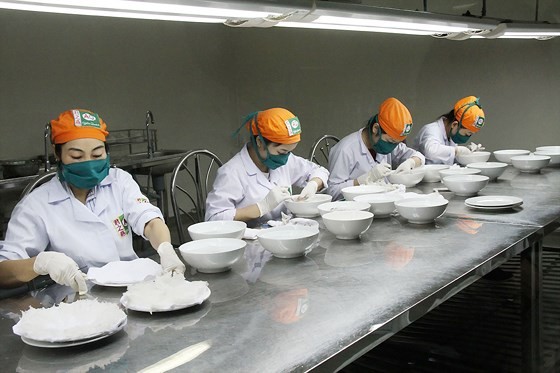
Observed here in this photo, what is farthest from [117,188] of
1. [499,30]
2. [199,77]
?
[199,77]

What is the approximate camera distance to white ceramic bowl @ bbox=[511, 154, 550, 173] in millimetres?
3502

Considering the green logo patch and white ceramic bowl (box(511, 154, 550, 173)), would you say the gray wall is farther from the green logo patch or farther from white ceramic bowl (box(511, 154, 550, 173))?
the green logo patch

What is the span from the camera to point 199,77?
245 inches

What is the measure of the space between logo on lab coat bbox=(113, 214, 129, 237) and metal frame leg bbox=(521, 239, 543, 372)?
1.63 meters

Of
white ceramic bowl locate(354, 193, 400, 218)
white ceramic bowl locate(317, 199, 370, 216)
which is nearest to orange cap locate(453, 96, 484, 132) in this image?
white ceramic bowl locate(354, 193, 400, 218)

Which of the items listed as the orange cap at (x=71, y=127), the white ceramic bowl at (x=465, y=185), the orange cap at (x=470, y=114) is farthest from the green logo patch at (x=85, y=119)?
the orange cap at (x=470, y=114)

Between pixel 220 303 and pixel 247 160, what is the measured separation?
4.71ft

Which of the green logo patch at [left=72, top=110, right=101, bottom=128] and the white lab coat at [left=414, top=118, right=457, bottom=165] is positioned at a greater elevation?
the green logo patch at [left=72, top=110, right=101, bottom=128]

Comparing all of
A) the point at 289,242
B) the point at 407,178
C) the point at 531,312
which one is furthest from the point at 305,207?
the point at 531,312

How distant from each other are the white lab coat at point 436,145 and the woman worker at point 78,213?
2.54 meters

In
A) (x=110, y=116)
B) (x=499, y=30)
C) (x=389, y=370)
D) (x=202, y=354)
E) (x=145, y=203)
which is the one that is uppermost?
(x=499, y=30)

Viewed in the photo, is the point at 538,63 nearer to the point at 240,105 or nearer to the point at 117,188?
the point at 240,105

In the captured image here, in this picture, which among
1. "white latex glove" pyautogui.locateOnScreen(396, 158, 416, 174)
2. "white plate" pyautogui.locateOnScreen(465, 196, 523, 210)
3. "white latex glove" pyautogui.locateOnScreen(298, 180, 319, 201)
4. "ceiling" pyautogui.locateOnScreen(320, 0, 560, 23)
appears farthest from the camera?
"ceiling" pyautogui.locateOnScreen(320, 0, 560, 23)

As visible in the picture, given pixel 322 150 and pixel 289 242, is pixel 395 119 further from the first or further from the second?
pixel 289 242
